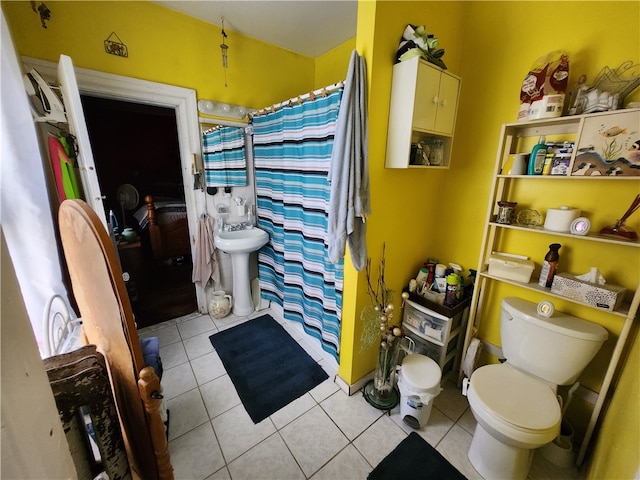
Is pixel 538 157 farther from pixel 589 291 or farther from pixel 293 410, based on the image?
pixel 293 410

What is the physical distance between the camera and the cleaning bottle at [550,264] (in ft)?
4.52

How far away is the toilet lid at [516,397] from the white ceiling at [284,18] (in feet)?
8.40

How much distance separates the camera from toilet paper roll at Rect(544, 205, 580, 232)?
4.30 ft

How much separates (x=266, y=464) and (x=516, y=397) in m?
1.31

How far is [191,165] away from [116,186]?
2734 mm

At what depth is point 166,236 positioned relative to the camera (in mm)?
3318

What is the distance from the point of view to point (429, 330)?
1.75 meters

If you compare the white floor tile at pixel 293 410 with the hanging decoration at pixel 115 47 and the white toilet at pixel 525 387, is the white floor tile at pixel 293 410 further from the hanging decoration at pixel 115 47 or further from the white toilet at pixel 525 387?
the hanging decoration at pixel 115 47

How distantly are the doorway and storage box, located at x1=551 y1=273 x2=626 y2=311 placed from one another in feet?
9.75

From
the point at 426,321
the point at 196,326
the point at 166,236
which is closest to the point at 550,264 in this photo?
the point at 426,321

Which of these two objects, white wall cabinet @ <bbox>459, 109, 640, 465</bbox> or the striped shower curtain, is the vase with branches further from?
white wall cabinet @ <bbox>459, 109, 640, 465</bbox>

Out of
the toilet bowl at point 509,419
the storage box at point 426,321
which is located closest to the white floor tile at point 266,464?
the toilet bowl at point 509,419

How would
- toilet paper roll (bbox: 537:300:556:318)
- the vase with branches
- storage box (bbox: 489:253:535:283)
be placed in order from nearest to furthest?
toilet paper roll (bbox: 537:300:556:318) < storage box (bbox: 489:253:535:283) < the vase with branches

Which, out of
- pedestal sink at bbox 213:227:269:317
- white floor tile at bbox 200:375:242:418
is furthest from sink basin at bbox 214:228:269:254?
white floor tile at bbox 200:375:242:418
